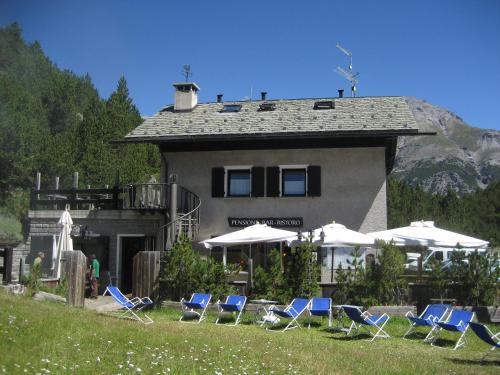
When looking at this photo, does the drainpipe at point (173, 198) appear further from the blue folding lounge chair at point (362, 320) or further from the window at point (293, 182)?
the blue folding lounge chair at point (362, 320)

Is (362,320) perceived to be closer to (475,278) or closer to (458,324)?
(458,324)

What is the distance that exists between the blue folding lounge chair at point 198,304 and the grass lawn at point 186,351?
176 centimetres

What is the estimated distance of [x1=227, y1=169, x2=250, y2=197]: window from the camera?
19.6 meters

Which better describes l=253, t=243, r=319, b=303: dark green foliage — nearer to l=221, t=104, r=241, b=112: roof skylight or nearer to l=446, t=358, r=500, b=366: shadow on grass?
l=446, t=358, r=500, b=366: shadow on grass

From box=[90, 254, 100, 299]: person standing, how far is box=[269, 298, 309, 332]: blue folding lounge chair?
716cm

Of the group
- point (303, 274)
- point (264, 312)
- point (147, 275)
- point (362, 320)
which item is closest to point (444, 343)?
point (362, 320)

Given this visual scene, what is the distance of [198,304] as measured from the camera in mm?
12602

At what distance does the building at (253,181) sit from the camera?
61.1ft

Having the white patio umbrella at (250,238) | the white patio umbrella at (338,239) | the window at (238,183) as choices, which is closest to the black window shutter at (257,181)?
the window at (238,183)

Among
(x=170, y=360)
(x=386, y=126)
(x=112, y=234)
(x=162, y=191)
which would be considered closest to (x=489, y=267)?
(x=386, y=126)

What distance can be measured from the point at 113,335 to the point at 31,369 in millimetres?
2232

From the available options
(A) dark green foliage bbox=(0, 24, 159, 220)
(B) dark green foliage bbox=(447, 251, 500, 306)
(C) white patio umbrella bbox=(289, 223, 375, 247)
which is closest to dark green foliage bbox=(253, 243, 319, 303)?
(C) white patio umbrella bbox=(289, 223, 375, 247)

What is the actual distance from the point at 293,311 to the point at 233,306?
1281 millimetres

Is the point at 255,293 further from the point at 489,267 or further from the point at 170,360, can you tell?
the point at 170,360
